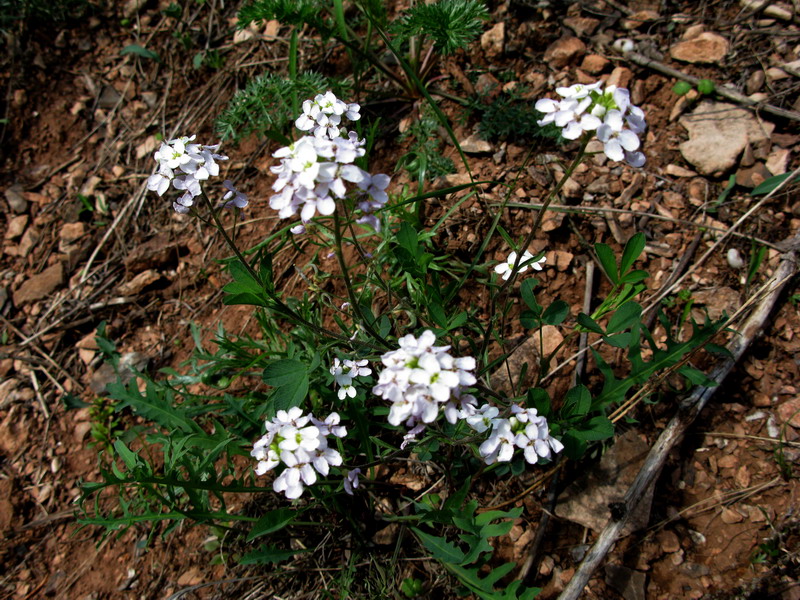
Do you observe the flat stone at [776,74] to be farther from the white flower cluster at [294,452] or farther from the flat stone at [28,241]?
the flat stone at [28,241]

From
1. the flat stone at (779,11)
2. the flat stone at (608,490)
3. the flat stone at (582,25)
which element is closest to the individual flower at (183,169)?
the flat stone at (608,490)

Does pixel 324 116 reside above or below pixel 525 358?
above

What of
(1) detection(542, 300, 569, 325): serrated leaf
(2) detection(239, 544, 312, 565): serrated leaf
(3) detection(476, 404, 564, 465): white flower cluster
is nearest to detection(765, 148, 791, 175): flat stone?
(1) detection(542, 300, 569, 325): serrated leaf

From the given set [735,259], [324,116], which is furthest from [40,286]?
[735,259]

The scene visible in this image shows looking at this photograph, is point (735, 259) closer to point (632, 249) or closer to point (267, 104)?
point (632, 249)

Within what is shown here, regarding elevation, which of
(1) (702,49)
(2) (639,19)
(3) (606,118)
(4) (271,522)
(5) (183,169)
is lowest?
(4) (271,522)

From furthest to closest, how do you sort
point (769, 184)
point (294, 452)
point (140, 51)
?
point (140, 51)
point (769, 184)
point (294, 452)
